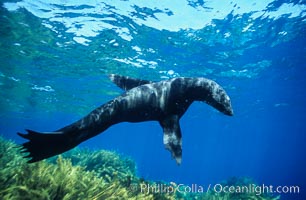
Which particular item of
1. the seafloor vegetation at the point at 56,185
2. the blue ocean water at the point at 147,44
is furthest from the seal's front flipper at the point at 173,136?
the blue ocean water at the point at 147,44

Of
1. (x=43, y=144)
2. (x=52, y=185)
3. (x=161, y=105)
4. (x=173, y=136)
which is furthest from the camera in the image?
(x=52, y=185)

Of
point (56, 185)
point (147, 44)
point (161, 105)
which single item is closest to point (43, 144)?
point (161, 105)

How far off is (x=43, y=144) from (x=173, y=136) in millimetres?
2088

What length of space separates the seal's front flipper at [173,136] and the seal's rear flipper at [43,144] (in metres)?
1.67

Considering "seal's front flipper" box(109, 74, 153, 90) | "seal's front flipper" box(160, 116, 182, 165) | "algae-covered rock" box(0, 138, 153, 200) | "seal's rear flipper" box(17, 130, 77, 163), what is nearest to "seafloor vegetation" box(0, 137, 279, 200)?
"algae-covered rock" box(0, 138, 153, 200)

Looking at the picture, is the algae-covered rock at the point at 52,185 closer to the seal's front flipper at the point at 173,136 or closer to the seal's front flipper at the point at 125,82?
the seal's front flipper at the point at 125,82

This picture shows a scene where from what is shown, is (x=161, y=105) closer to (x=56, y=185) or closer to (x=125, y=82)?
(x=125, y=82)

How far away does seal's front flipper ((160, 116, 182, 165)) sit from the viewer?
14.1ft

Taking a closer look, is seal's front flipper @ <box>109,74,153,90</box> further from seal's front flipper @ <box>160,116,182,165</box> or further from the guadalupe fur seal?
seal's front flipper @ <box>160,116,182,165</box>

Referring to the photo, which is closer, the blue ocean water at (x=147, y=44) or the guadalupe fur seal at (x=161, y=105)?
the guadalupe fur seal at (x=161, y=105)

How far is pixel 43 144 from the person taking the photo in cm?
341

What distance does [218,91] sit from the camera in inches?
183

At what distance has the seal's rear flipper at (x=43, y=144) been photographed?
131 inches

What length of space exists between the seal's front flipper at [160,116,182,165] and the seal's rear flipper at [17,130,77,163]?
5.49 ft
